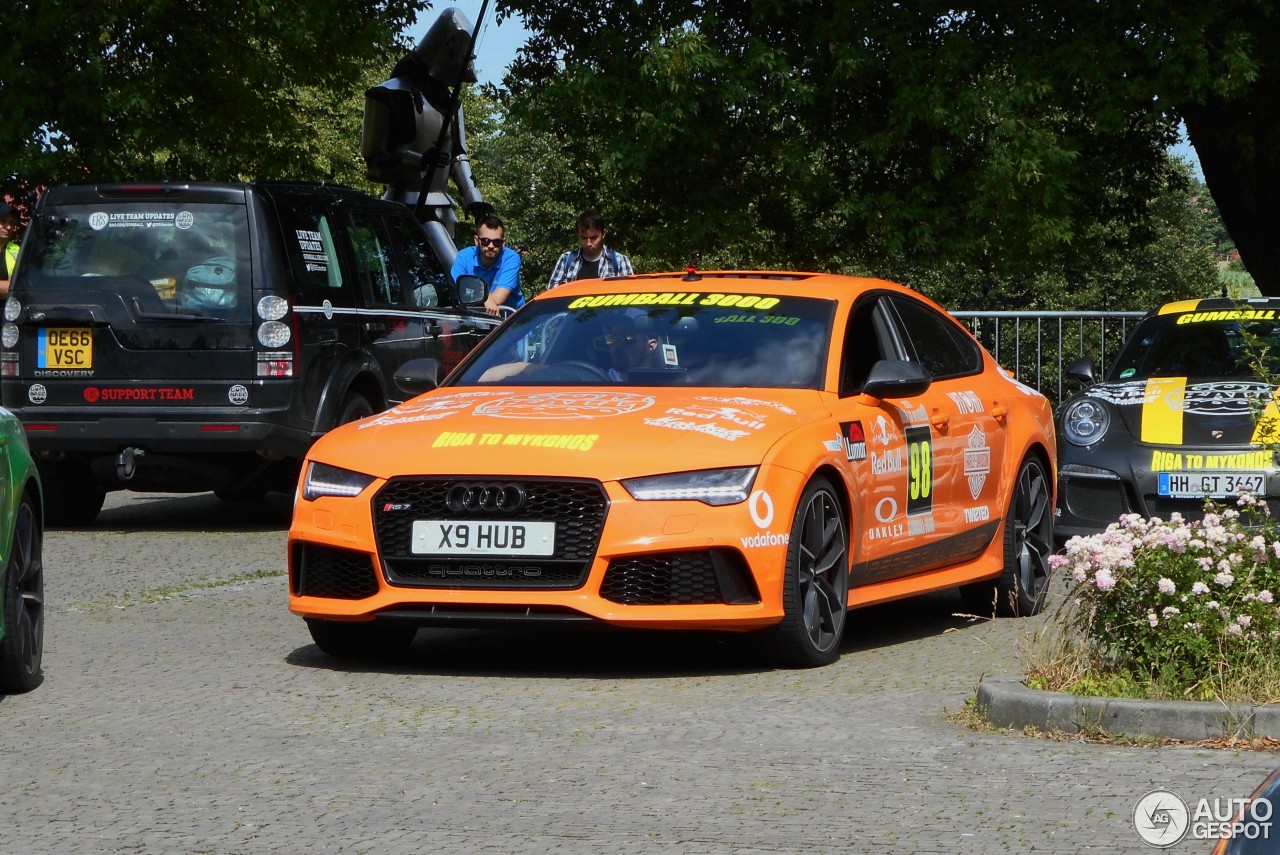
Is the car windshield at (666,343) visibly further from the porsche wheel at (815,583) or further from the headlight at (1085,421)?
the headlight at (1085,421)

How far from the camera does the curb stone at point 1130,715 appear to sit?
6.32m

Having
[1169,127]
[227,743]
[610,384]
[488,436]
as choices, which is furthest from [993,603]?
[1169,127]

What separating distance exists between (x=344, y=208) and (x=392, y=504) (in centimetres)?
689

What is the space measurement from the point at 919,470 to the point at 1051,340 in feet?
38.6

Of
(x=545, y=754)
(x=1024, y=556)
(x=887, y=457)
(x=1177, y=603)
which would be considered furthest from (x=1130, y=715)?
(x=1024, y=556)

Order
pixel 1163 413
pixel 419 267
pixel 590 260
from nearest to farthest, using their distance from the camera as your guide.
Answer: pixel 1163 413 < pixel 419 267 < pixel 590 260

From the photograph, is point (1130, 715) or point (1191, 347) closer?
point (1130, 715)

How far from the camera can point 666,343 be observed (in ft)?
29.1

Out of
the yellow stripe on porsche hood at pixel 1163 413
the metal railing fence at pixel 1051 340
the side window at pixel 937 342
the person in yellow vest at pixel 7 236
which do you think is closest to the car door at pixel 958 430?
the side window at pixel 937 342

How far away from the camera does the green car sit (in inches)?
283

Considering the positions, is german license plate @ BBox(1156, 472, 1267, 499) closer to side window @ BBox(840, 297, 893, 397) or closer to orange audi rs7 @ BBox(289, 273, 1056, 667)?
orange audi rs7 @ BBox(289, 273, 1056, 667)

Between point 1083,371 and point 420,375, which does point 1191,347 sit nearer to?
point 1083,371

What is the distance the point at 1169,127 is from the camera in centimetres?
2436

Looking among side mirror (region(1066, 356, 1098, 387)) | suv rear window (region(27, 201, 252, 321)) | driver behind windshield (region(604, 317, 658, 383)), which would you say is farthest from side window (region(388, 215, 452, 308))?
driver behind windshield (region(604, 317, 658, 383))
